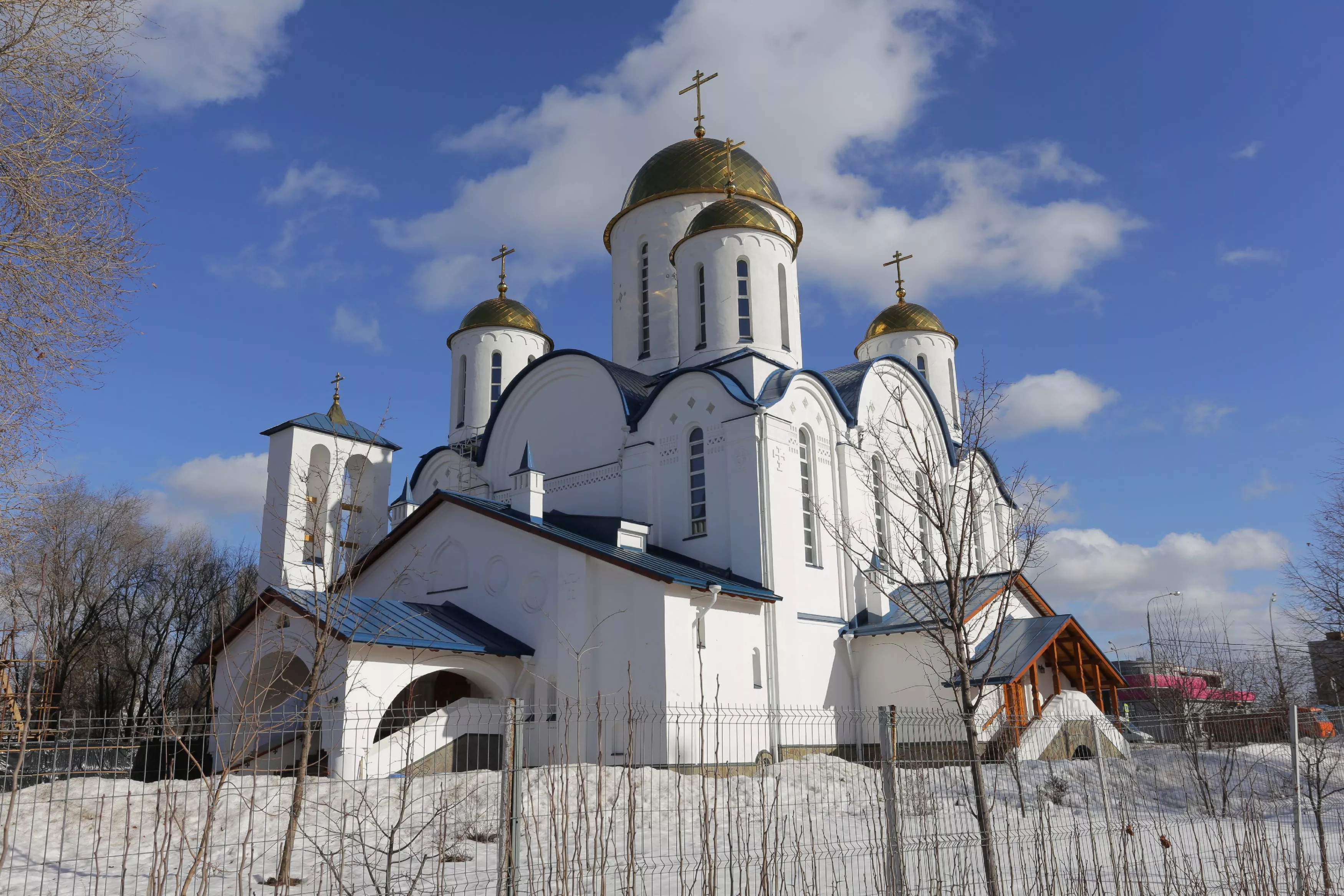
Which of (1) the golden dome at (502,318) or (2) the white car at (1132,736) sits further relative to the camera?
(1) the golden dome at (502,318)

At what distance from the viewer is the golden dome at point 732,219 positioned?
19.5m

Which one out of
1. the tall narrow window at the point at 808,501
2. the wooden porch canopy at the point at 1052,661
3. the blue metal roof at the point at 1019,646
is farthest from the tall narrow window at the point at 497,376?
the wooden porch canopy at the point at 1052,661

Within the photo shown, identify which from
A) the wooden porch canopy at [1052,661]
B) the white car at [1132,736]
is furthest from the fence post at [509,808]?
the white car at [1132,736]

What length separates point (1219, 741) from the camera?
565 inches

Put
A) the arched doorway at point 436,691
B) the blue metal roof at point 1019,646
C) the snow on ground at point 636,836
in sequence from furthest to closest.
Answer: the arched doorway at point 436,691 → the blue metal roof at point 1019,646 → the snow on ground at point 636,836

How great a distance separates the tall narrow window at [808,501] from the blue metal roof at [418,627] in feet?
16.5

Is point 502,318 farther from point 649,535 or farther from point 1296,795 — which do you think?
point 1296,795

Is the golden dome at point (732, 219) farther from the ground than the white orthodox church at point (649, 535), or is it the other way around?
the golden dome at point (732, 219)

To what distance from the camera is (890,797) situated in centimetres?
636

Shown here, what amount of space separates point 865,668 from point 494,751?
6417mm

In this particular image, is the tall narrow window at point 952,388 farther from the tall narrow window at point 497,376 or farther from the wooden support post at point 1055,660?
the tall narrow window at point 497,376

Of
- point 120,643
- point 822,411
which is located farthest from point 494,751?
point 120,643

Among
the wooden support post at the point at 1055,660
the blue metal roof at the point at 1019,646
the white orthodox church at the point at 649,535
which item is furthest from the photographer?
the wooden support post at the point at 1055,660

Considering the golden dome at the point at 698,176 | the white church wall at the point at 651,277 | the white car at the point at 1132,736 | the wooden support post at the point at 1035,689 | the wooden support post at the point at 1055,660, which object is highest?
the golden dome at the point at 698,176
